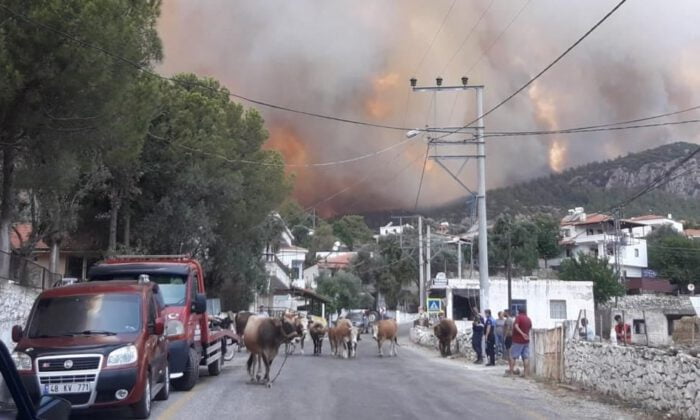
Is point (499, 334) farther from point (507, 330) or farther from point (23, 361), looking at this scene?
point (23, 361)

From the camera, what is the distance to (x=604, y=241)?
79.9 m

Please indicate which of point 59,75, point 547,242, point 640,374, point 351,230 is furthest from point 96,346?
point 351,230

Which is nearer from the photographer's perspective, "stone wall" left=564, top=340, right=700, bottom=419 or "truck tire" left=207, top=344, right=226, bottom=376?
"stone wall" left=564, top=340, right=700, bottom=419

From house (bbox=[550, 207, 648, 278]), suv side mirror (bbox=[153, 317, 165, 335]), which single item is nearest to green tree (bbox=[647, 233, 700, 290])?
house (bbox=[550, 207, 648, 278])

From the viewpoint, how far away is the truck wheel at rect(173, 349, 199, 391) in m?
15.7

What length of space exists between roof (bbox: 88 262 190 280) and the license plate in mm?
5468

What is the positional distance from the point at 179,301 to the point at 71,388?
533cm

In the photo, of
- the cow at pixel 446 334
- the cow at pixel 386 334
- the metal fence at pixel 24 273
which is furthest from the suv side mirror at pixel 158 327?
the cow at pixel 446 334

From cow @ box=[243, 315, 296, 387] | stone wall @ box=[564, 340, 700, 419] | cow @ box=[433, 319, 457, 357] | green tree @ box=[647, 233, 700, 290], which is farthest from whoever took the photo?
green tree @ box=[647, 233, 700, 290]

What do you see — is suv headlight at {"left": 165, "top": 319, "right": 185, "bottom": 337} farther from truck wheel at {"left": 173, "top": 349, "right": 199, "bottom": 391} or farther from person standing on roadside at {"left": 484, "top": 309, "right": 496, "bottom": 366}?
person standing on roadside at {"left": 484, "top": 309, "right": 496, "bottom": 366}

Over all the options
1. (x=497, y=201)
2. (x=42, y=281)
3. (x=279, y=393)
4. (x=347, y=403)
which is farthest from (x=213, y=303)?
(x=497, y=201)

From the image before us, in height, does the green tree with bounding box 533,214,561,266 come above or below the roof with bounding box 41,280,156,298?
above

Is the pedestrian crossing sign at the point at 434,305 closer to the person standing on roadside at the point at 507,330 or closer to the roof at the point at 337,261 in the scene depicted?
the person standing on roadside at the point at 507,330

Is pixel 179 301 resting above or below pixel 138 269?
below
